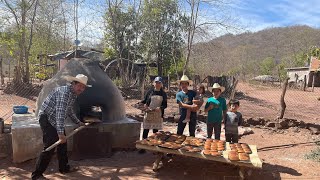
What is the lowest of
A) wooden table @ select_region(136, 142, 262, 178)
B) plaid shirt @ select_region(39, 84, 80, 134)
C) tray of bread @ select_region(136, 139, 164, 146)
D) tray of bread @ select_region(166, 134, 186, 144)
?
wooden table @ select_region(136, 142, 262, 178)

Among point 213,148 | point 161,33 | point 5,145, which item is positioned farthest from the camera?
point 161,33

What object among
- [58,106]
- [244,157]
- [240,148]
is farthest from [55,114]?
[240,148]

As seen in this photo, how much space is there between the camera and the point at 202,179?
482cm

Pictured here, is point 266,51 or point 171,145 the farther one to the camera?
point 266,51

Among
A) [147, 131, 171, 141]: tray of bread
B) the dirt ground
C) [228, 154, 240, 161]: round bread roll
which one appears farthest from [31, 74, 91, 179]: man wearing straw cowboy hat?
[228, 154, 240, 161]: round bread roll

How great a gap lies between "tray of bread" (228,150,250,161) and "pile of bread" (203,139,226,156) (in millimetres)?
159

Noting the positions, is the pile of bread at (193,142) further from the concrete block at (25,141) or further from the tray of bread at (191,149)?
the concrete block at (25,141)

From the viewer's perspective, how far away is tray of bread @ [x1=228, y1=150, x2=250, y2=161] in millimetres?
4270

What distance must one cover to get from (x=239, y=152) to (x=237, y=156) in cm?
26

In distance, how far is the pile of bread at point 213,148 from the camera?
448 cm

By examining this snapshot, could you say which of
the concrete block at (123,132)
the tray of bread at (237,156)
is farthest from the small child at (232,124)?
the concrete block at (123,132)

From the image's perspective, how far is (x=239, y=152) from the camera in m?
4.64

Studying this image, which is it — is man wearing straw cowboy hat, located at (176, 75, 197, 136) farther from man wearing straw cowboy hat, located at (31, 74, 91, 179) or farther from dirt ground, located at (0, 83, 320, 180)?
man wearing straw cowboy hat, located at (31, 74, 91, 179)

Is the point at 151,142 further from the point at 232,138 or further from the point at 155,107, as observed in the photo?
the point at 232,138
